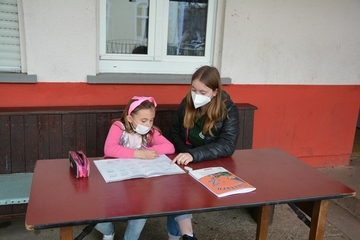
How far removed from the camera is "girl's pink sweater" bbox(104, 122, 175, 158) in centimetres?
231

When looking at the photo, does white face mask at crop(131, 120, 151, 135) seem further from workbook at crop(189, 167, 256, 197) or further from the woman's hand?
workbook at crop(189, 167, 256, 197)

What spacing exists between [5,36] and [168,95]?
5.32ft

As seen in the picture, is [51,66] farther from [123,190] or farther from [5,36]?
[123,190]

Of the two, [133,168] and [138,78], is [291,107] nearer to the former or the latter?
[138,78]

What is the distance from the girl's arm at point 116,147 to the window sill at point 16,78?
1.24m

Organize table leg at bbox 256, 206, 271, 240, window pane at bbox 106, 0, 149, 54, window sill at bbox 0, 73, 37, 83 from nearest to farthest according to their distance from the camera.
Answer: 1. table leg at bbox 256, 206, 271, 240
2. window sill at bbox 0, 73, 37, 83
3. window pane at bbox 106, 0, 149, 54

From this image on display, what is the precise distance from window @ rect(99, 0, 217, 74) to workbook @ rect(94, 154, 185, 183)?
1.70m

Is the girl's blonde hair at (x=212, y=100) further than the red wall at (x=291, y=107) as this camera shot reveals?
No

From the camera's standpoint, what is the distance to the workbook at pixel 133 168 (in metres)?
2.00

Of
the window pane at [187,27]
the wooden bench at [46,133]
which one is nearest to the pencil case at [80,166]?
the wooden bench at [46,133]

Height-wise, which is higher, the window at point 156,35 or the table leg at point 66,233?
the window at point 156,35

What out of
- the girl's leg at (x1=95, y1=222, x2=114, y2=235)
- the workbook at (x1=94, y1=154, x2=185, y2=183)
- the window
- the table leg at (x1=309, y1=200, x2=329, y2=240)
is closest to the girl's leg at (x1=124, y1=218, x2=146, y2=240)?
the girl's leg at (x1=95, y1=222, x2=114, y2=235)

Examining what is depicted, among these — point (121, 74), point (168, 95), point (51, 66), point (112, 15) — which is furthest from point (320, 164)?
point (51, 66)

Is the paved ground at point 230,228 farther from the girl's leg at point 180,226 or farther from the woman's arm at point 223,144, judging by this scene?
the woman's arm at point 223,144
